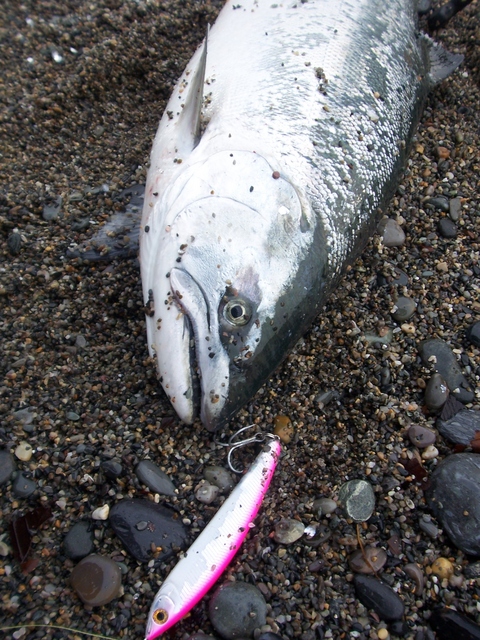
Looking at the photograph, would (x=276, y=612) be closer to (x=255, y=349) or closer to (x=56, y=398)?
(x=255, y=349)

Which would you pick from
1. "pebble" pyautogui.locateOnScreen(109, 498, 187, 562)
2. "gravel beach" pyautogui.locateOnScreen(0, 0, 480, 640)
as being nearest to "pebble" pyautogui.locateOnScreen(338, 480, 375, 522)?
"gravel beach" pyautogui.locateOnScreen(0, 0, 480, 640)

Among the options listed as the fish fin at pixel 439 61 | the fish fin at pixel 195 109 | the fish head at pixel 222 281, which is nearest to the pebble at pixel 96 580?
the fish head at pixel 222 281

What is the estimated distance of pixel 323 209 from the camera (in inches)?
103

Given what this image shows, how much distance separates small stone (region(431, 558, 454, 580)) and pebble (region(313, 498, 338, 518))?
557 mm

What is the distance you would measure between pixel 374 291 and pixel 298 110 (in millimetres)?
1237

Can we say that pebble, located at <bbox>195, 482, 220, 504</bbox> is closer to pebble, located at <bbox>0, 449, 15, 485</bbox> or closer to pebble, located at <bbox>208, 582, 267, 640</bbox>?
pebble, located at <bbox>208, 582, 267, 640</bbox>

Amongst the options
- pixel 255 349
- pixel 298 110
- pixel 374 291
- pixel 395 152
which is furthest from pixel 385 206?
pixel 255 349

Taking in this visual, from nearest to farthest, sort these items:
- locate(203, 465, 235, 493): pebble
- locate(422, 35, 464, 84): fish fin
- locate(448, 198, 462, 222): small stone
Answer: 1. locate(203, 465, 235, 493): pebble
2. locate(448, 198, 462, 222): small stone
3. locate(422, 35, 464, 84): fish fin

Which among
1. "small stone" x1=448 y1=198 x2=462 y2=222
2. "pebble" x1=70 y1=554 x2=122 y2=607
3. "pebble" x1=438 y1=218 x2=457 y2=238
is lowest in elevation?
"pebble" x1=70 y1=554 x2=122 y2=607

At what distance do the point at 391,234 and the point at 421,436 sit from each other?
55.3 inches

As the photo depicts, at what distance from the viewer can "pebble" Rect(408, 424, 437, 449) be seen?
2.63 m

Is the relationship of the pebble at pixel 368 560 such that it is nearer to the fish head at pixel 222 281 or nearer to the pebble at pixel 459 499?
the pebble at pixel 459 499

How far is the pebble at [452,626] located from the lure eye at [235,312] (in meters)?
1.69

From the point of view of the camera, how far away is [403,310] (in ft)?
9.89
